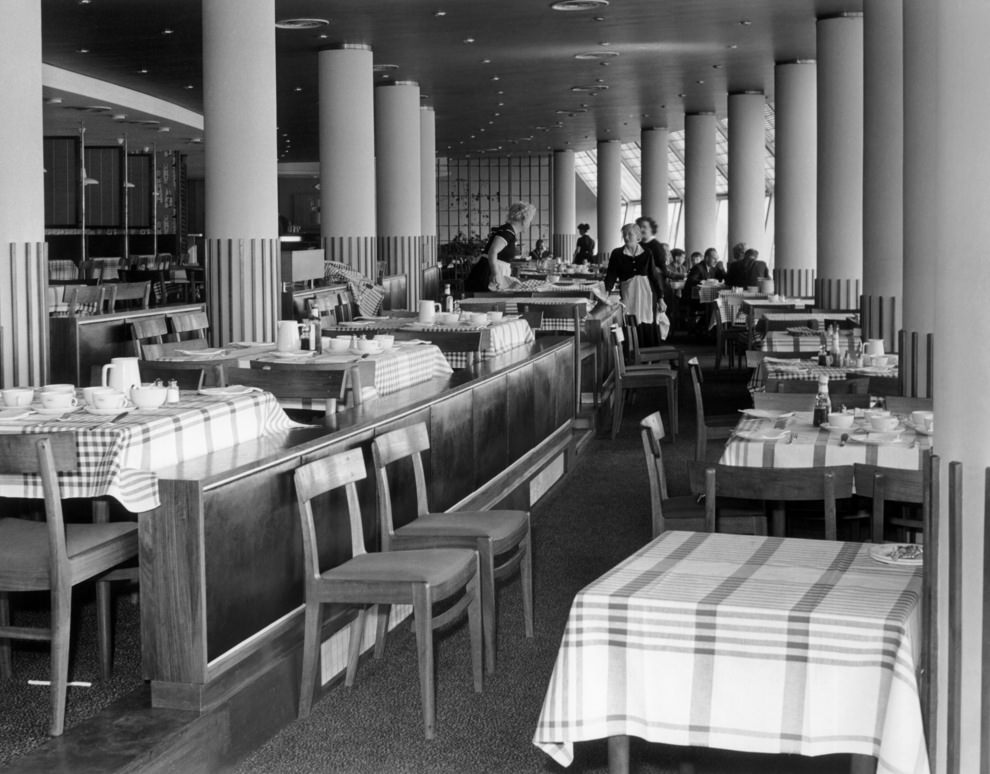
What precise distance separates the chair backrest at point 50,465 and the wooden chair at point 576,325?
19.9 feet

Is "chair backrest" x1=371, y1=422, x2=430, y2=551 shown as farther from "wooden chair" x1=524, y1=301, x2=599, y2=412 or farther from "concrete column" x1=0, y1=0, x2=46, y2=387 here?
"wooden chair" x1=524, y1=301, x2=599, y2=412

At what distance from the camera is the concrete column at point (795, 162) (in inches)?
721

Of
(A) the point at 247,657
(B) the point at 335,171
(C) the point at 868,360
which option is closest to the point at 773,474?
(A) the point at 247,657

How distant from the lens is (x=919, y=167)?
773cm

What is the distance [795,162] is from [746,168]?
3249 mm

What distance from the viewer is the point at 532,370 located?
815cm

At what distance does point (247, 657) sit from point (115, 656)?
90 cm

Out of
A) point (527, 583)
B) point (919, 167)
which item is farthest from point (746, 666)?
point (919, 167)

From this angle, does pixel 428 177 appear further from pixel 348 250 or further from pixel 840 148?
pixel 840 148

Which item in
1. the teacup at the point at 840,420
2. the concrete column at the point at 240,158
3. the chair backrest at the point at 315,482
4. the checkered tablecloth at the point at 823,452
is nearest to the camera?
the chair backrest at the point at 315,482

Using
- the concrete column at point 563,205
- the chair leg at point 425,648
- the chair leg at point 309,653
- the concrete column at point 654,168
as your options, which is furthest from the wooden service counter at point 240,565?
the concrete column at point 563,205

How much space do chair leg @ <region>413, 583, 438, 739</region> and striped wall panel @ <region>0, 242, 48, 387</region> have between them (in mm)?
5207

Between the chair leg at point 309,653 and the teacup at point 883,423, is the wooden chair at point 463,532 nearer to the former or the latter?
the chair leg at point 309,653

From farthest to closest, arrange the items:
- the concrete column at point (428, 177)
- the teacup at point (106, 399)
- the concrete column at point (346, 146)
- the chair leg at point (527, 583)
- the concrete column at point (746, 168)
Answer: the concrete column at point (428, 177)
the concrete column at point (746, 168)
the concrete column at point (346, 146)
the chair leg at point (527, 583)
the teacup at point (106, 399)
